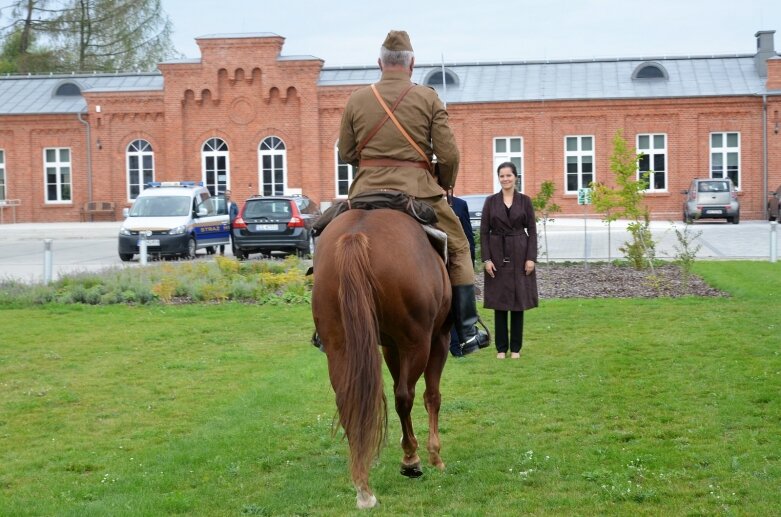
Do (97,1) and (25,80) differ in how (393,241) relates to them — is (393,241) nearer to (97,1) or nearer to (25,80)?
(25,80)

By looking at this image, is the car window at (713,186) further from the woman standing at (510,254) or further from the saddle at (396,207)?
the saddle at (396,207)

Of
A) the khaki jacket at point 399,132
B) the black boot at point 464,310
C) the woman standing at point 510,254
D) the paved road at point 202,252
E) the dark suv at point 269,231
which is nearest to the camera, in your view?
the khaki jacket at point 399,132

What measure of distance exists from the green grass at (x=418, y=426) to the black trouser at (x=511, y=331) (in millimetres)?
198

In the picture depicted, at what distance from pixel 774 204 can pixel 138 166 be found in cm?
2966

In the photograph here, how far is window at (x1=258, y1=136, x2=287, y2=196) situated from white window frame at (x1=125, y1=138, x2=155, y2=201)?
18.4 ft

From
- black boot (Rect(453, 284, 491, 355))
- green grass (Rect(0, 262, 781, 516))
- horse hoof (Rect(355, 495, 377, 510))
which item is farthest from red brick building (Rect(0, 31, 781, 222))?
horse hoof (Rect(355, 495, 377, 510))

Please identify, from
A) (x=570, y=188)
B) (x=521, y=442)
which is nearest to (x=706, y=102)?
(x=570, y=188)

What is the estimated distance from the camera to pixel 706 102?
4988 cm

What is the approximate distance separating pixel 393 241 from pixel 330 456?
1.85m

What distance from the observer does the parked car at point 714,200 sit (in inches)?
1769

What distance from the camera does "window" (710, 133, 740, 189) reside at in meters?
50.2

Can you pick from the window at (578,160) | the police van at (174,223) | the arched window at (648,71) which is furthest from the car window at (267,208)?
the arched window at (648,71)

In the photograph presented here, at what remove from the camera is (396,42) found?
23.4ft

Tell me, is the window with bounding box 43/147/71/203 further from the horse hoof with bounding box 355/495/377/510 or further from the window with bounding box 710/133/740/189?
the horse hoof with bounding box 355/495/377/510
